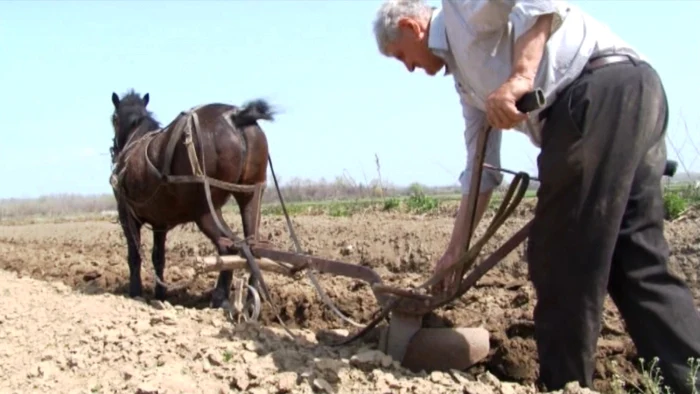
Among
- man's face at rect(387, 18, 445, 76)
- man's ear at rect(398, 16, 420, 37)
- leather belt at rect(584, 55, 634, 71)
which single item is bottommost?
leather belt at rect(584, 55, 634, 71)

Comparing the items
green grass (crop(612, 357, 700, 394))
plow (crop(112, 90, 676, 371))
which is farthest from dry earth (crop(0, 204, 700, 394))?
green grass (crop(612, 357, 700, 394))

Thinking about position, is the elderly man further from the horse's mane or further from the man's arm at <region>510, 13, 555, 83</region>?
the horse's mane

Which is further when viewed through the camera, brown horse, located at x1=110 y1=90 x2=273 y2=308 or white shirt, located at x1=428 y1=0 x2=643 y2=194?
brown horse, located at x1=110 y1=90 x2=273 y2=308

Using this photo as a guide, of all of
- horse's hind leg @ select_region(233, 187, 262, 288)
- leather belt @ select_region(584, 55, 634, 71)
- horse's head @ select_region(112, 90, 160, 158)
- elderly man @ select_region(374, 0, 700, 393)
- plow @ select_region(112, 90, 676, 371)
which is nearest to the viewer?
elderly man @ select_region(374, 0, 700, 393)

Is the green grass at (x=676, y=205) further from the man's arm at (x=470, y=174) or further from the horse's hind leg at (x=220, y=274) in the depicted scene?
the man's arm at (x=470, y=174)

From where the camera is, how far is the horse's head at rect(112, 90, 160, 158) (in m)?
8.72

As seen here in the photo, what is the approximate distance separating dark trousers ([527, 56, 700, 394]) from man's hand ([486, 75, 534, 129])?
24 cm

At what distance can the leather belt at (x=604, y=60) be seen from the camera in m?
3.50

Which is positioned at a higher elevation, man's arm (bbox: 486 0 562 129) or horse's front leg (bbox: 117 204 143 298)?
man's arm (bbox: 486 0 562 129)

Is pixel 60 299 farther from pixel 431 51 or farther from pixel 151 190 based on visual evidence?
pixel 431 51

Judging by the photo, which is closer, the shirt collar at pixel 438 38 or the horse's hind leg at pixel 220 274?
the shirt collar at pixel 438 38

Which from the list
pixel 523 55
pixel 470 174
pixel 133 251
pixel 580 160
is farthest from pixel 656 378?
pixel 133 251

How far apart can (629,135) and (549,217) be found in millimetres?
431

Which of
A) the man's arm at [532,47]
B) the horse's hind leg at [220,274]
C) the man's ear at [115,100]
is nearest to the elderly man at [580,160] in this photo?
the man's arm at [532,47]
